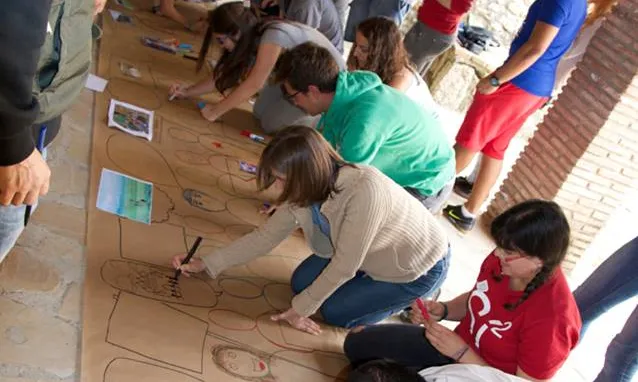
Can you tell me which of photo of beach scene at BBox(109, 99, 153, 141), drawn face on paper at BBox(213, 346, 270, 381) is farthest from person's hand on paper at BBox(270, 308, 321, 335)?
photo of beach scene at BBox(109, 99, 153, 141)

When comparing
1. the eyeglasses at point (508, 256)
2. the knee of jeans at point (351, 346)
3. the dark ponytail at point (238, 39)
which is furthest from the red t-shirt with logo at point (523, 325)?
the dark ponytail at point (238, 39)

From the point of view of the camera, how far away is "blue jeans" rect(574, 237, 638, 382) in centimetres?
243

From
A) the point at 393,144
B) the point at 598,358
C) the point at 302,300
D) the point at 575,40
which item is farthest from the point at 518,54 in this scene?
the point at 302,300

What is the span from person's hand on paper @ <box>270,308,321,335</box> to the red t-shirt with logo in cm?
57

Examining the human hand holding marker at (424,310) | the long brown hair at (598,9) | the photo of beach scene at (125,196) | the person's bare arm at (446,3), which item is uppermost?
the long brown hair at (598,9)

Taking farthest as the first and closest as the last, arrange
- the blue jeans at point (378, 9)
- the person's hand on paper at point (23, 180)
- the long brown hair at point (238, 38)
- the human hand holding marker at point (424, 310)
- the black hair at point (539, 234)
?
1. the blue jeans at point (378, 9)
2. the long brown hair at point (238, 38)
3. the human hand holding marker at point (424, 310)
4. the black hair at point (539, 234)
5. the person's hand on paper at point (23, 180)

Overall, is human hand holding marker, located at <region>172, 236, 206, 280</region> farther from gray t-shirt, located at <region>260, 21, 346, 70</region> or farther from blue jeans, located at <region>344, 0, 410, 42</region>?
blue jeans, located at <region>344, 0, 410, 42</region>

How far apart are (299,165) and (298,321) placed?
750mm

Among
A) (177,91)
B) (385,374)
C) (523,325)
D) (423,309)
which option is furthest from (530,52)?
(385,374)

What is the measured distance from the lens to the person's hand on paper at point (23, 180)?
1.22m

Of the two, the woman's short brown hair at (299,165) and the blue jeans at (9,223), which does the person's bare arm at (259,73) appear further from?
the blue jeans at (9,223)

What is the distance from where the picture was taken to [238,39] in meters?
3.16

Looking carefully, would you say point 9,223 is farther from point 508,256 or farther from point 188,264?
point 508,256

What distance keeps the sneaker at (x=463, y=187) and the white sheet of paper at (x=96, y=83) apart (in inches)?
91.4
